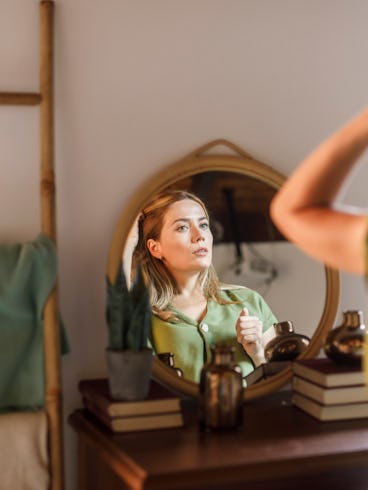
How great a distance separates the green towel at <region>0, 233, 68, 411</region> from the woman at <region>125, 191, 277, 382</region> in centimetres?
21

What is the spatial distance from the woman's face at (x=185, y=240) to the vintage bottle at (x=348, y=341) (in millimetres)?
328

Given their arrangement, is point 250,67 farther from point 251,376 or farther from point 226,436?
point 226,436

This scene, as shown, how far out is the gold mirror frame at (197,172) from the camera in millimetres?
A: 1921

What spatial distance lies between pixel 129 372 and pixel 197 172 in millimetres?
528

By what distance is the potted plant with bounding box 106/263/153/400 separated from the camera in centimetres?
171

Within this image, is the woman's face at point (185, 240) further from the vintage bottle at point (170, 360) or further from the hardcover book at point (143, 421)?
the hardcover book at point (143, 421)

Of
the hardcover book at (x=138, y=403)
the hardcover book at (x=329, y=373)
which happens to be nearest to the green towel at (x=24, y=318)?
the hardcover book at (x=138, y=403)

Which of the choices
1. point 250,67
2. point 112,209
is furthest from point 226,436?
point 250,67

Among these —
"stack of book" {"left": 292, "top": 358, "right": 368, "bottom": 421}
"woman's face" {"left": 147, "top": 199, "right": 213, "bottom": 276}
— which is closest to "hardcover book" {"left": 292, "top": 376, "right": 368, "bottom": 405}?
"stack of book" {"left": 292, "top": 358, "right": 368, "bottom": 421}

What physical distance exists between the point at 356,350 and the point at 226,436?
365mm

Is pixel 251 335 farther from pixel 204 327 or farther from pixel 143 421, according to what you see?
pixel 143 421

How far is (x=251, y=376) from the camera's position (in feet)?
6.56

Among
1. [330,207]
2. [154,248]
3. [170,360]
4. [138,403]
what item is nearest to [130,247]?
[154,248]

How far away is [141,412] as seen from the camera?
172 cm
